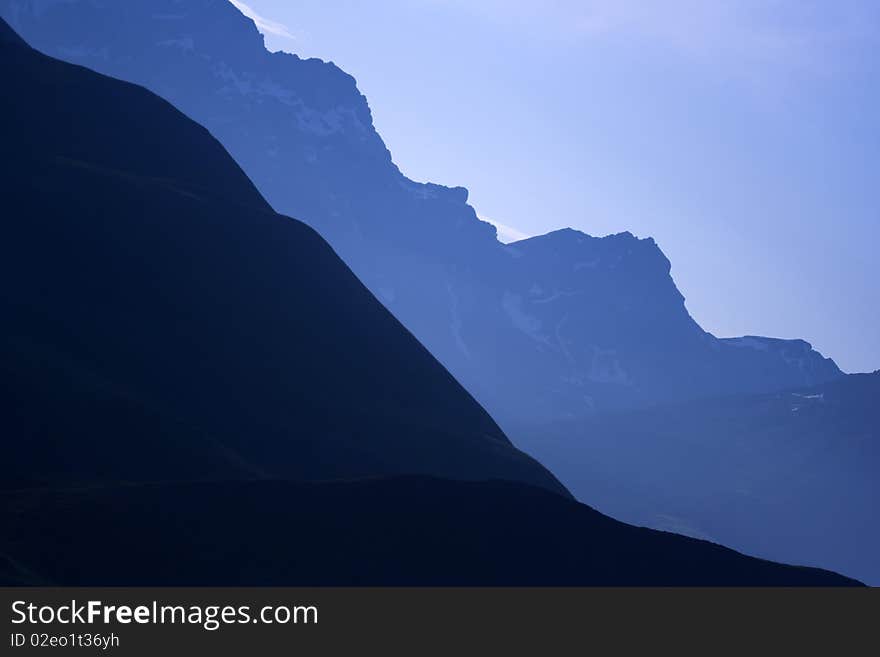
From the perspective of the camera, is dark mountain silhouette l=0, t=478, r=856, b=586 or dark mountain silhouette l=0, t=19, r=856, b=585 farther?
dark mountain silhouette l=0, t=19, r=856, b=585

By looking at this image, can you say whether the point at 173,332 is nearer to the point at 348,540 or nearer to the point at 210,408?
the point at 210,408

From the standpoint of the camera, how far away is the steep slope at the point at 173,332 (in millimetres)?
107375

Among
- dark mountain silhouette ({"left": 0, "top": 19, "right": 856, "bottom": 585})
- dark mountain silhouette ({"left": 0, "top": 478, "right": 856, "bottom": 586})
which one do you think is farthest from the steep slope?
dark mountain silhouette ({"left": 0, "top": 478, "right": 856, "bottom": 586})

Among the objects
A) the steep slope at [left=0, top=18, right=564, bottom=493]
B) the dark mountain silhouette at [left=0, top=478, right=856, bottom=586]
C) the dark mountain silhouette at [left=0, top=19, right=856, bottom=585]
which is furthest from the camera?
the steep slope at [left=0, top=18, right=564, bottom=493]

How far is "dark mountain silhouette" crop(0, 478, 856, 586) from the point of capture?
75.9 metres

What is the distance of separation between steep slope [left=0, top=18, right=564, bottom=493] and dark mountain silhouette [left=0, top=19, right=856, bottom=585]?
329 millimetres

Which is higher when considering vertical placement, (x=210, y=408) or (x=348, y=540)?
(x=210, y=408)

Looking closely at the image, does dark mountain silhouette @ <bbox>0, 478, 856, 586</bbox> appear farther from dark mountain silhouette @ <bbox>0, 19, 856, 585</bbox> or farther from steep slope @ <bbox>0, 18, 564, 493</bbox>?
steep slope @ <bbox>0, 18, 564, 493</bbox>

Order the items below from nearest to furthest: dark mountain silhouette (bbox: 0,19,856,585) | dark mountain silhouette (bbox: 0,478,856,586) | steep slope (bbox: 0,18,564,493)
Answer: dark mountain silhouette (bbox: 0,478,856,586) < dark mountain silhouette (bbox: 0,19,856,585) < steep slope (bbox: 0,18,564,493)

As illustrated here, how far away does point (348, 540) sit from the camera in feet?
279

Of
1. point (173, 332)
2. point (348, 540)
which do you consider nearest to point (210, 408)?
point (173, 332)

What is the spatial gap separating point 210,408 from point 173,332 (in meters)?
13.3
